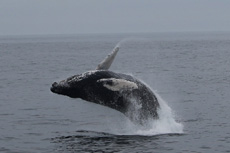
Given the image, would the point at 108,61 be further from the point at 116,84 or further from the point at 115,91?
the point at 115,91

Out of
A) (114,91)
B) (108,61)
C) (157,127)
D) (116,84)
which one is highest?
(108,61)

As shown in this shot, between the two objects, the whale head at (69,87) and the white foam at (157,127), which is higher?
the whale head at (69,87)

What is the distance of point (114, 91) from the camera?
20203mm

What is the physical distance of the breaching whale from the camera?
20.2 meters

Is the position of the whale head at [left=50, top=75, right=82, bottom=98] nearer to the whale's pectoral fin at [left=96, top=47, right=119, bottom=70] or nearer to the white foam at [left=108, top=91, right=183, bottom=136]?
the whale's pectoral fin at [left=96, top=47, right=119, bottom=70]

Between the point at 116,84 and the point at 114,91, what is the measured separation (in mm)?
316

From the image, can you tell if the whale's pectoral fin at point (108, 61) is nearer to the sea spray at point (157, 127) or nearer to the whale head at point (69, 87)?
the whale head at point (69, 87)

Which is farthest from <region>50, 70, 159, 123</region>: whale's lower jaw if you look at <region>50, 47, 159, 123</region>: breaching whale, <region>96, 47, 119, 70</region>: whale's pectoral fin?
<region>96, 47, 119, 70</region>: whale's pectoral fin

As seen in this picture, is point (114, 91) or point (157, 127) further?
point (157, 127)

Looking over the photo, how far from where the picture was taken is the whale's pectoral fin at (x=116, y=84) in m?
20.1

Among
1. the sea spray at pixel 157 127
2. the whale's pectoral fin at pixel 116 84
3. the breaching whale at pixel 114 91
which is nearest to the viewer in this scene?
the whale's pectoral fin at pixel 116 84

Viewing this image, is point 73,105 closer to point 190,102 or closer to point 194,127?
point 190,102

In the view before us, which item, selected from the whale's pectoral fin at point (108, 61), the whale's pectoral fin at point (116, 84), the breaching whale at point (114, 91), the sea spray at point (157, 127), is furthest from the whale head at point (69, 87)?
the sea spray at point (157, 127)

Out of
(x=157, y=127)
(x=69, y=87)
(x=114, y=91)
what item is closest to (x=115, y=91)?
(x=114, y=91)
